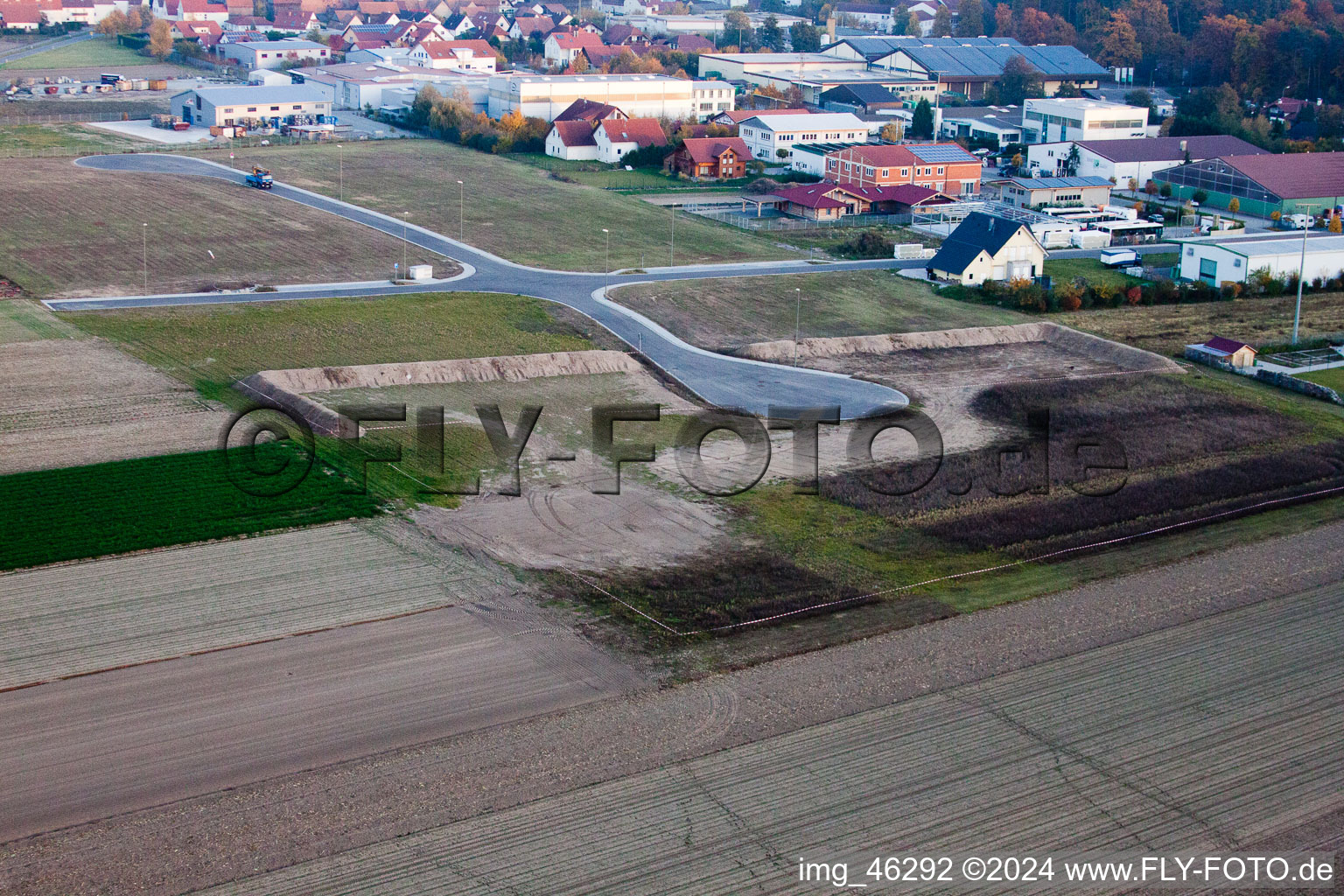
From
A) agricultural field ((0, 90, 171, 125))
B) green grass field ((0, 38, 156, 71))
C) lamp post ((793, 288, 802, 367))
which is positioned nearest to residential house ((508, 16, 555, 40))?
green grass field ((0, 38, 156, 71))

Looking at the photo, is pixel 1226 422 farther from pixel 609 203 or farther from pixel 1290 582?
pixel 609 203

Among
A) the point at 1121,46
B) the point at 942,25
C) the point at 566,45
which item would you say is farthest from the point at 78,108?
the point at 942,25

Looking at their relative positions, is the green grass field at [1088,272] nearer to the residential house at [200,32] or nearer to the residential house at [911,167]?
the residential house at [911,167]

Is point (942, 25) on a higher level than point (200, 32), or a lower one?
higher

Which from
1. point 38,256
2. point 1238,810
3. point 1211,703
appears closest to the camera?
point 1238,810

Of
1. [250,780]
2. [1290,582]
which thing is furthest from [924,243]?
[250,780]

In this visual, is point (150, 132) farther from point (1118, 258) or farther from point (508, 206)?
point (1118, 258)

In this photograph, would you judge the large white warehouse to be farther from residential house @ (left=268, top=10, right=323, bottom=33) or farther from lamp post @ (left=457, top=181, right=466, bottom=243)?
residential house @ (left=268, top=10, right=323, bottom=33)
